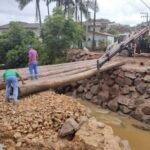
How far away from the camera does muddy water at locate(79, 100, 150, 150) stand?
1332 centimetres

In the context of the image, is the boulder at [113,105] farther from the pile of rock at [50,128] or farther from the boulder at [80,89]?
the pile of rock at [50,128]

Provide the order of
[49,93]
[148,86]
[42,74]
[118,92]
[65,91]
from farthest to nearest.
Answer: [65,91], [118,92], [148,86], [42,74], [49,93]

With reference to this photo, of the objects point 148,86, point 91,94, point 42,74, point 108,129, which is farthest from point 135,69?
point 108,129

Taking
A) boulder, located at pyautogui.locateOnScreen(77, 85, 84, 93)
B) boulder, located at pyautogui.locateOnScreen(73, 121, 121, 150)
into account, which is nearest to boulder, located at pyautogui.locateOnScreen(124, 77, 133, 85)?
boulder, located at pyautogui.locateOnScreen(77, 85, 84, 93)

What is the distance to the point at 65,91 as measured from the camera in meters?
22.0

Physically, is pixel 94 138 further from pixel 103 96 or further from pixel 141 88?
pixel 103 96

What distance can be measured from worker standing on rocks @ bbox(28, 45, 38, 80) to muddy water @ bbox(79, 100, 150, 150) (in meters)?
4.11

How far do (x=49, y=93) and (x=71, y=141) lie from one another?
10.6 feet

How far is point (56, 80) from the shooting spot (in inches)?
540

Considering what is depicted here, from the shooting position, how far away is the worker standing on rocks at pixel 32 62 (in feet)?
43.5

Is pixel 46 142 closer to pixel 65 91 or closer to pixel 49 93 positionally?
pixel 49 93

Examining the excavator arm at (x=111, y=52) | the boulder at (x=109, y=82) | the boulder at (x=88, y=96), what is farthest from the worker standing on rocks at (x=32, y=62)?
the boulder at (x=88, y=96)

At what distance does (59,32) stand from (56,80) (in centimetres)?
1328

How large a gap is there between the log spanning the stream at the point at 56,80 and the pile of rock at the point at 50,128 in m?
0.95
